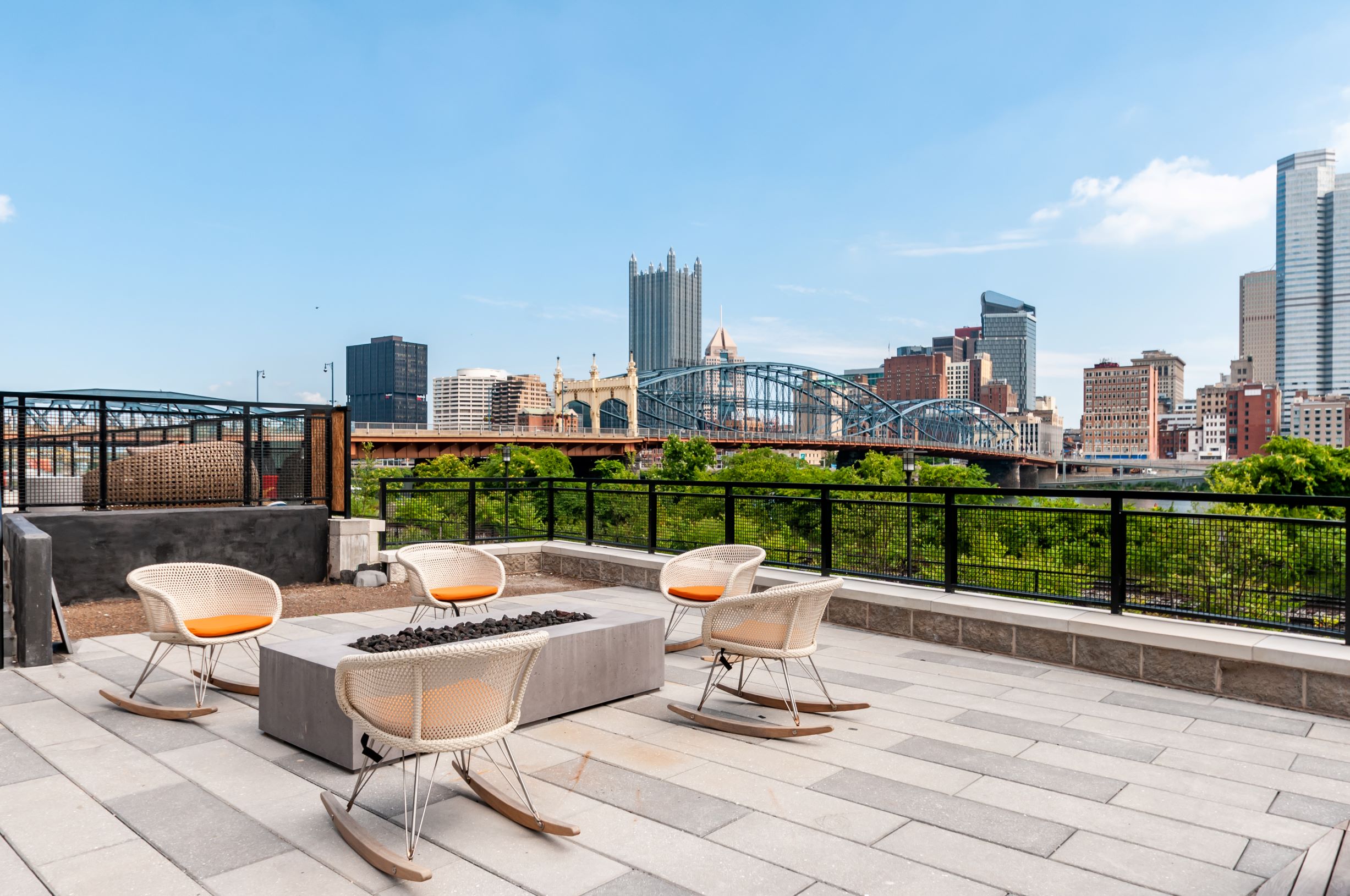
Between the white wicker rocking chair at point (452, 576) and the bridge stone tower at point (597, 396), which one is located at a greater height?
the bridge stone tower at point (597, 396)

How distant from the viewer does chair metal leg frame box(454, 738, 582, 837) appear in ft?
11.1

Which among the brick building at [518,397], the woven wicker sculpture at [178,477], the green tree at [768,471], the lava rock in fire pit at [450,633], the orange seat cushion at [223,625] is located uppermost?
the brick building at [518,397]

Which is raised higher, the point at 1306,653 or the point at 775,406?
the point at 775,406

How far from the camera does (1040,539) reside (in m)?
7.23

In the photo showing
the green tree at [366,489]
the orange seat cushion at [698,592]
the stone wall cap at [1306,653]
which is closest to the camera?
the stone wall cap at [1306,653]

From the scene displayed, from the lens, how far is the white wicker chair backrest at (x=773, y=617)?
489cm

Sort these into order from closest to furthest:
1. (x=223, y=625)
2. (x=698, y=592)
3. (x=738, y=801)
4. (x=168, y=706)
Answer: (x=738, y=801) → (x=168, y=706) → (x=223, y=625) → (x=698, y=592)

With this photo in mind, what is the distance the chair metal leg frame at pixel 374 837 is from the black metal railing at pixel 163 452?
23.5ft

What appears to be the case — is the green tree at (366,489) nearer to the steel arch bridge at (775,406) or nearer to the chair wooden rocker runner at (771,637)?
the chair wooden rocker runner at (771,637)

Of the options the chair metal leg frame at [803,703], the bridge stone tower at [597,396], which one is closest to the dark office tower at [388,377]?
the bridge stone tower at [597,396]

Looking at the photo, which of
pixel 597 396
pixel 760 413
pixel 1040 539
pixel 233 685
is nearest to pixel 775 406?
pixel 760 413

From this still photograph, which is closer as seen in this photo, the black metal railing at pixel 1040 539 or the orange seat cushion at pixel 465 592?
the black metal railing at pixel 1040 539

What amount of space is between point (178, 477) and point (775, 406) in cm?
10055

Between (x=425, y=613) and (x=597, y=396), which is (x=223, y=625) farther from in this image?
(x=597, y=396)
